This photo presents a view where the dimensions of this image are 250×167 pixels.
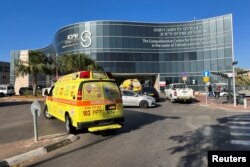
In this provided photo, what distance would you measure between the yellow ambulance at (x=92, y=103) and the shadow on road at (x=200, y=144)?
242cm

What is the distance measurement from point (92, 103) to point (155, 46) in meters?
47.5

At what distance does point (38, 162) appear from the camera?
702 centimetres

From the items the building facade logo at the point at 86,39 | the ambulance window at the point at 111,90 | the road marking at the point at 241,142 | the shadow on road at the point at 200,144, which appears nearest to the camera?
the shadow on road at the point at 200,144

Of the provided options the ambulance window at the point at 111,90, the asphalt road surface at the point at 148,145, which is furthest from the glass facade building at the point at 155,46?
the ambulance window at the point at 111,90

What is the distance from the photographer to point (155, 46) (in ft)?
184

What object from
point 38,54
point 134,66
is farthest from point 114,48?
point 38,54

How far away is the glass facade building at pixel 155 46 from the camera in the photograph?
54.1 meters

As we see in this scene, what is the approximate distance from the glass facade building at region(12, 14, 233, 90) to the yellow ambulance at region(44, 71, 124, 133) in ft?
144

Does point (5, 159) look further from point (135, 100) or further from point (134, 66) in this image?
point (134, 66)

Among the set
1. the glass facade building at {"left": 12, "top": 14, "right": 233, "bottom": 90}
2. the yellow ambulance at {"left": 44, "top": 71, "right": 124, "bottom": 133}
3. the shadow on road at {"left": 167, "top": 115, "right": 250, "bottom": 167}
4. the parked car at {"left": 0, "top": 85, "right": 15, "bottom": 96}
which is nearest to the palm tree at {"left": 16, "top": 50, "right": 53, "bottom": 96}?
the parked car at {"left": 0, "top": 85, "right": 15, "bottom": 96}

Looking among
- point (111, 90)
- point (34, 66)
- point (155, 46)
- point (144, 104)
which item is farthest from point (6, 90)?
point (111, 90)

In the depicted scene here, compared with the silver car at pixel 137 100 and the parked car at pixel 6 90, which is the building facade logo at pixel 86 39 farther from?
the silver car at pixel 137 100

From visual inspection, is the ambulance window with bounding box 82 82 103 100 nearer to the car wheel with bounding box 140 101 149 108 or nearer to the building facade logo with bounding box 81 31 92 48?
the car wheel with bounding box 140 101 149 108

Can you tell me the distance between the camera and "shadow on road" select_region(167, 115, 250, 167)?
6.75m
